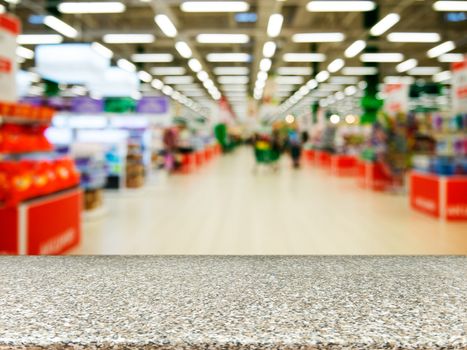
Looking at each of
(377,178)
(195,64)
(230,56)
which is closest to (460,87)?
(377,178)

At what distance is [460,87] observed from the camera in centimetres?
875

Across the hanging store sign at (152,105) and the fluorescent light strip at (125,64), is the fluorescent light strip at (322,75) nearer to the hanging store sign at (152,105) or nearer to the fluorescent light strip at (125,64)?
the fluorescent light strip at (125,64)

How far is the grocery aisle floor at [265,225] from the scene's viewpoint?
5.70 meters

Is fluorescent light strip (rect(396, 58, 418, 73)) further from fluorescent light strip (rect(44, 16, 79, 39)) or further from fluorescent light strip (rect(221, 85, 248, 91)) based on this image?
fluorescent light strip (rect(44, 16, 79, 39))

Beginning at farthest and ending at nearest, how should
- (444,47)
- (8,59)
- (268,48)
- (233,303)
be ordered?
1. (444,47)
2. (268,48)
3. (8,59)
4. (233,303)

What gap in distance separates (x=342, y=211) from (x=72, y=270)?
289 inches

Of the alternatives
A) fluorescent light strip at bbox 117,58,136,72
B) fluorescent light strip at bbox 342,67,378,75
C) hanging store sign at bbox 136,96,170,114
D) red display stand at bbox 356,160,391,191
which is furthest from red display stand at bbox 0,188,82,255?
fluorescent light strip at bbox 342,67,378,75

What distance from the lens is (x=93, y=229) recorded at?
6.90 meters

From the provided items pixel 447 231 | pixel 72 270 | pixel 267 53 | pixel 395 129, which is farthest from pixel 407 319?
pixel 267 53

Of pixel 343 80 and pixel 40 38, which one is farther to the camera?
pixel 343 80

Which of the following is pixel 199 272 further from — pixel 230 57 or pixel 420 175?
pixel 230 57

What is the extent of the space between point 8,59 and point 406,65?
17.3 m

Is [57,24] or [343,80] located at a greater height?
[343,80]

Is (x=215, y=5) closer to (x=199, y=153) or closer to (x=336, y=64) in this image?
(x=336, y=64)
